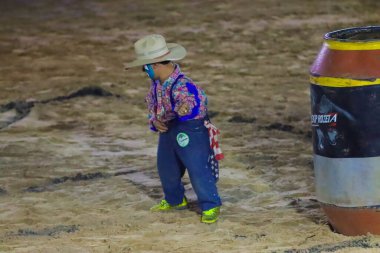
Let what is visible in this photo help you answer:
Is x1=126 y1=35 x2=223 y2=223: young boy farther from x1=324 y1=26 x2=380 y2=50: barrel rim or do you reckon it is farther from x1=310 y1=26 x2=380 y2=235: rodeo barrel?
x1=324 y1=26 x2=380 y2=50: barrel rim

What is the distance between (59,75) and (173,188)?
4.56 metres

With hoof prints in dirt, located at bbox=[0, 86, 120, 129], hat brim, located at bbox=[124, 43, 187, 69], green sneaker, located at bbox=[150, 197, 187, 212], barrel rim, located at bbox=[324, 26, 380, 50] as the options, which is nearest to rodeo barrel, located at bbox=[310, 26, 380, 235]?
barrel rim, located at bbox=[324, 26, 380, 50]

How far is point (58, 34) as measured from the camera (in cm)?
1336

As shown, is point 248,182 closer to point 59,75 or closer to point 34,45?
point 59,75

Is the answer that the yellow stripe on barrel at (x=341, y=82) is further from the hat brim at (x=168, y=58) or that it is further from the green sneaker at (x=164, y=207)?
the green sneaker at (x=164, y=207)

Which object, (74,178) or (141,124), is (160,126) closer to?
(74,178)

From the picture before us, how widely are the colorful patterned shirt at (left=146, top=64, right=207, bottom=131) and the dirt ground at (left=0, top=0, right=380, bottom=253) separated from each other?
0.65 metres

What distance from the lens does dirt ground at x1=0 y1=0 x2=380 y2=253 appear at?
22.1 feet

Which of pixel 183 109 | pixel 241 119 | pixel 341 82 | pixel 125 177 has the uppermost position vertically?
pixel 341 82

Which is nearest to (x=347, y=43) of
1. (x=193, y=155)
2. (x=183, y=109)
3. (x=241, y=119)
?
(x=183, y=109)

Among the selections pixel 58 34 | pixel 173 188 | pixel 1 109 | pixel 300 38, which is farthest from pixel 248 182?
pixel 58 34

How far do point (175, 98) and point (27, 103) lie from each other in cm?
401

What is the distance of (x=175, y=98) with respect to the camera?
22.2 feet

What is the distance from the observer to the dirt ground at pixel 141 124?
674 centimetres
